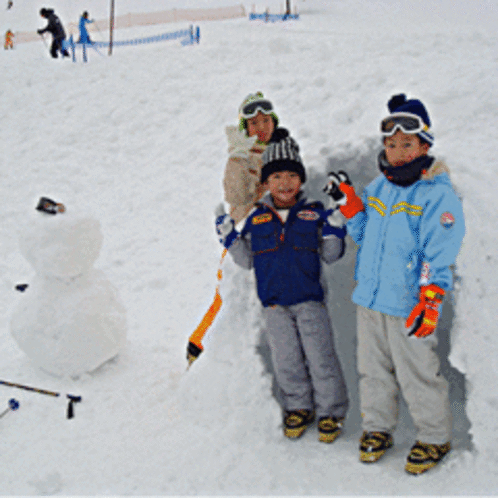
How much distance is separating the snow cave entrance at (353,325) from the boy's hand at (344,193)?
2.05 ft

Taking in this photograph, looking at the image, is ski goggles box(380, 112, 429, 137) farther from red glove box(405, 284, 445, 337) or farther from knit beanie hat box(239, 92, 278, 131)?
knit beanie hat box(239, 92, 278, 131)

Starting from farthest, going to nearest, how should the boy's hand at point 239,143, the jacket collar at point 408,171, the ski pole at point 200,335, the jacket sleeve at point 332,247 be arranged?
the ski pole at point 200,335
the boy's hand at point 239,143
the jacket sleeve at point 332,247
the jacket collar at point 408,171

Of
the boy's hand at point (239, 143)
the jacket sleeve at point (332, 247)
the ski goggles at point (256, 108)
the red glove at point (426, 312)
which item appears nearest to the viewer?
the red glove at point (426, 312)

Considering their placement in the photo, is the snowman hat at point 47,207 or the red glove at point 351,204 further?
the snowman hat at point 47,207

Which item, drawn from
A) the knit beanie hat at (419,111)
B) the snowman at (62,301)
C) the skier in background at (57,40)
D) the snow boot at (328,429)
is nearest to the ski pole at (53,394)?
the snowman at (62,301)

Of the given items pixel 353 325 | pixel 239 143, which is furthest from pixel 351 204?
pixel 353 325

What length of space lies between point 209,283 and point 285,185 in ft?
7.60

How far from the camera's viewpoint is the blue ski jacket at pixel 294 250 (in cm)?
317

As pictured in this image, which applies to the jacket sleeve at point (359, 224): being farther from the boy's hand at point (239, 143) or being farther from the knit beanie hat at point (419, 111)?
the boy's hand at point (239, 143)

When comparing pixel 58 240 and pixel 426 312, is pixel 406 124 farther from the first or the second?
pixel 58 240

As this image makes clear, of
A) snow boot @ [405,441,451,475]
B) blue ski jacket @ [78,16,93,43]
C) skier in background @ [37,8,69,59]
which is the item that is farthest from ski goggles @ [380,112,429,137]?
blue ski jacket @ [78,16,93,43]

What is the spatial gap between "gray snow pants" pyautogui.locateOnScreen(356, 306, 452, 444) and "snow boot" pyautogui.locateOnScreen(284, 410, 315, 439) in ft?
1.31

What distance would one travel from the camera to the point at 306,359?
3.28 meters

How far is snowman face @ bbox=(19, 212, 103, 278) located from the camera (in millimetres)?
3658
